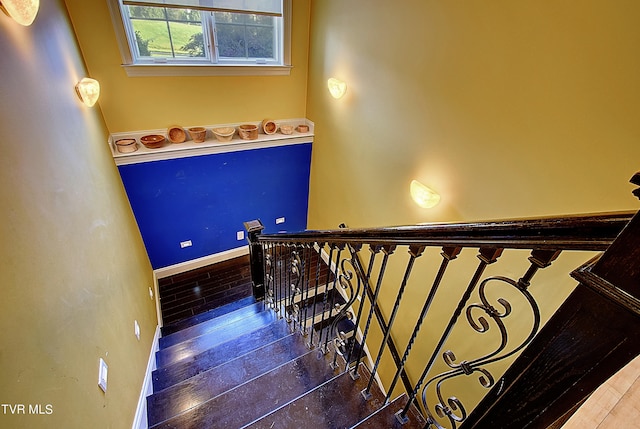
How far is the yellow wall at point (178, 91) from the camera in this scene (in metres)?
2.58

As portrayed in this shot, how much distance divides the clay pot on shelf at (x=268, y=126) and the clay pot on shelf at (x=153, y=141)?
1176 mm

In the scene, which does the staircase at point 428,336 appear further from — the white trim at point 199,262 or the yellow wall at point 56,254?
the yellow wall at point 56,254

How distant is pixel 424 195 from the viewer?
6.85ft

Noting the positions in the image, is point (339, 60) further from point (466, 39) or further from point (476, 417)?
point (476, 417)

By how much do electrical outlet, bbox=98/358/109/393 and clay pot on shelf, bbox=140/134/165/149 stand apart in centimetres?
227

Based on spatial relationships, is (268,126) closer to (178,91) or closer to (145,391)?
(178,91)

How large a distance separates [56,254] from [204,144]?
2281 mm

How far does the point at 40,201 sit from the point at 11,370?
0.75 metres

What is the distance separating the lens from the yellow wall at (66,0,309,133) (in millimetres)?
2578

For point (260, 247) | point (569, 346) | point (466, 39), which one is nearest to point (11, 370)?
point (569, 346)

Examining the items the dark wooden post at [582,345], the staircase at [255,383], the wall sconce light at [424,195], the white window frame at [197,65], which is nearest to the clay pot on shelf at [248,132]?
the white window frame at [197,65]

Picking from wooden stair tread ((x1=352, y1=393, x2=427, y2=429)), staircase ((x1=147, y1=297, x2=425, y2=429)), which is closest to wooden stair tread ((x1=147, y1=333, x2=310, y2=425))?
staircase ((x1=147, y1=297, x2=425, y2=429))

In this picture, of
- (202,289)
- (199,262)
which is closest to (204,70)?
(199,262)

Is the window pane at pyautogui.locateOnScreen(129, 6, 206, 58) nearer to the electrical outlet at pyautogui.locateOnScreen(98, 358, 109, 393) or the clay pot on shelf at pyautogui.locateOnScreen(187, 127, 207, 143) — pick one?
the clay pot on shelf at pyautogui.locateOnScreen(187, 127, 207, 143)
